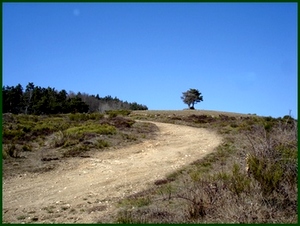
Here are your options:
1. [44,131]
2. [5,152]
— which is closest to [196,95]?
[44,131]

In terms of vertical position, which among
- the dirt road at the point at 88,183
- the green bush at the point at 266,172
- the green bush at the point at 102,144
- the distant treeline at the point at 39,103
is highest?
the distant treeline at the point at 39,103

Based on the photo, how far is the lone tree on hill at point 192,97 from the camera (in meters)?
85.8

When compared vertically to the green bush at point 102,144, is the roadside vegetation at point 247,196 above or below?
below

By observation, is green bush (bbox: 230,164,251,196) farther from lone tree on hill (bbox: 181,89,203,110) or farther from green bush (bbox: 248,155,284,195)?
lone tree on hill (bbox: 181,89,203,110)

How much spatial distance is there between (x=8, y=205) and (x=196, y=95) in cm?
7874

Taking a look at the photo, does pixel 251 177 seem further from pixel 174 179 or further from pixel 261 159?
pixel 174 179

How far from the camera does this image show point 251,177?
800cm

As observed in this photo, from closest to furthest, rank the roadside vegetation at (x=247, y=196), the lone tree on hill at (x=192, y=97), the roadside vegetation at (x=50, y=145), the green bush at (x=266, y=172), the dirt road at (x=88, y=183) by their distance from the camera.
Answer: the roadside vegetation at (x=247, y=196) → the green bush at (x=266, y=172) → the dirt road at (x=88, y=183) → the roadside vegetation at (x=50, y=145) → the lone tree on hill at (x=192, y=97)

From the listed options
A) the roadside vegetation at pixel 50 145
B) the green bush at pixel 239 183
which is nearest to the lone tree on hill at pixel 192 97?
the roadside vegetation at pixel 50 145

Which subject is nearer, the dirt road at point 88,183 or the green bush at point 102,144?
the dirt road at point 88,183

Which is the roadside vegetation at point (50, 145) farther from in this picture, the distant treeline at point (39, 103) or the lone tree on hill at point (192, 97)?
the lone tree on hill at point (192, 97)

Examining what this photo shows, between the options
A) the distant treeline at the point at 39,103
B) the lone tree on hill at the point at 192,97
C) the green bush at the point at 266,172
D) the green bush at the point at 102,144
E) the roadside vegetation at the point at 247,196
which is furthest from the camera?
the lone tree on hill at the point at 192,97

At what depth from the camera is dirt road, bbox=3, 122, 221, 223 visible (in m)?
8.42

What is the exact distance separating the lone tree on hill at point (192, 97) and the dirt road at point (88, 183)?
68776mm
